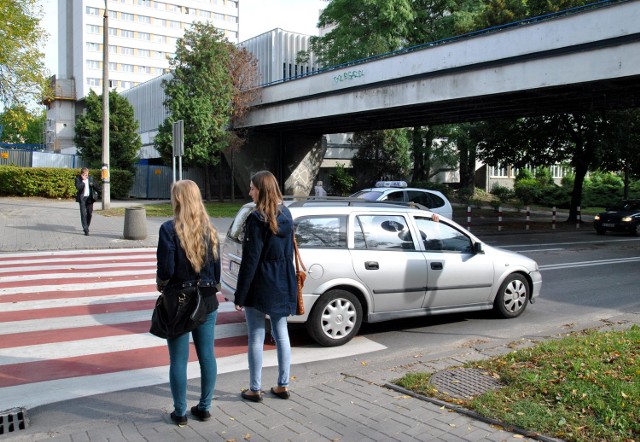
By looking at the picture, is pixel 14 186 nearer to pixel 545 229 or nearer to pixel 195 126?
pixel 195 126

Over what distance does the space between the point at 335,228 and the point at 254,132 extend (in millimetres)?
28060

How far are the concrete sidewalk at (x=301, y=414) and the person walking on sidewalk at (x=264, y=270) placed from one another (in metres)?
0.36

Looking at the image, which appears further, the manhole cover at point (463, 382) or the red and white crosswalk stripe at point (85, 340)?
the red and white crosswalk stripe at point (85, 340)

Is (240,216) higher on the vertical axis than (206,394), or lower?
higher

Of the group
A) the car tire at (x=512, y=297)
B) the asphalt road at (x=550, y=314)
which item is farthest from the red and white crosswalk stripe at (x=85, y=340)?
the car tire at (x=512, y=297)

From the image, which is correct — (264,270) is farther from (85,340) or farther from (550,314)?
(550,314)

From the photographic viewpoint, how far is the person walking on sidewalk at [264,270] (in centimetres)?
444

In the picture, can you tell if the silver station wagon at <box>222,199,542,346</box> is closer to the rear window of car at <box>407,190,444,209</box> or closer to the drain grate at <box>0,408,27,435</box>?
the drain grate at <box>0,408,27,435</box>

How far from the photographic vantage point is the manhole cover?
4.62 meters

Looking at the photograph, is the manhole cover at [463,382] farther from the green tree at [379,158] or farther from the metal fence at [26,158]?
the green tree at [379,158]

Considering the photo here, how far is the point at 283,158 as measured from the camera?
3488 cm

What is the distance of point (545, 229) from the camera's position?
1010 inches

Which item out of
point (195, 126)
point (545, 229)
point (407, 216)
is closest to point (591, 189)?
point (545, 229)

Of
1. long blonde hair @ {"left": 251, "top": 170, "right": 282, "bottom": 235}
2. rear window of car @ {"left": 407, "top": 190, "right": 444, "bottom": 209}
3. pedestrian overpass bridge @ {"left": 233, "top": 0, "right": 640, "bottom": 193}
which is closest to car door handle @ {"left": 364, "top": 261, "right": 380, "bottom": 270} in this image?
long blonde hair @ {"left": 251, "top": 170, "right": 282, "bottom": 235}
